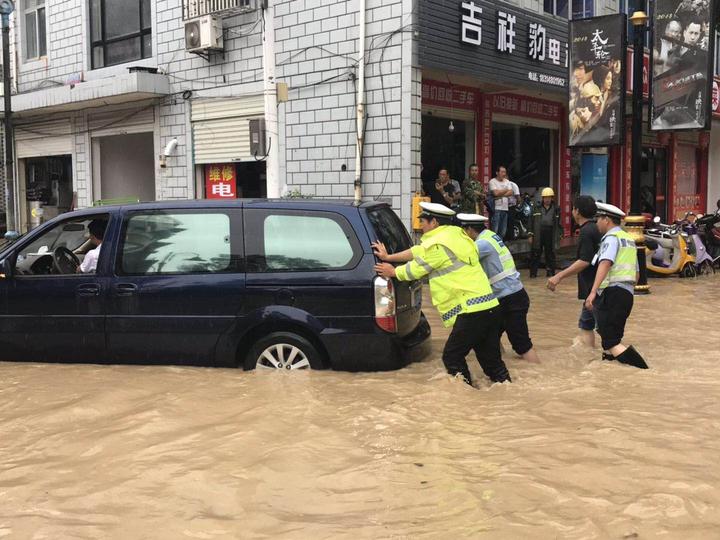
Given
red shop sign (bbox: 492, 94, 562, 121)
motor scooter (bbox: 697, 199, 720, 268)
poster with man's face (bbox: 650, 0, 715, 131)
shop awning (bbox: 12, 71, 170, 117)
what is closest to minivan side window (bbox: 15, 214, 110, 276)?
shop awning (bbox: 12, 71, 170, 117)

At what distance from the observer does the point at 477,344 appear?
18.8ft

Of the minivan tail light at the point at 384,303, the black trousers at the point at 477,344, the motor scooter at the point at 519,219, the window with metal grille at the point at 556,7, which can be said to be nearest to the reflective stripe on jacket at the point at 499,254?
the black trousers at the point at 477,344

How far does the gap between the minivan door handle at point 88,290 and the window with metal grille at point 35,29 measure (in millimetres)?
13695

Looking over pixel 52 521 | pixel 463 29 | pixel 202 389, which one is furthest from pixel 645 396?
pixel 463 29

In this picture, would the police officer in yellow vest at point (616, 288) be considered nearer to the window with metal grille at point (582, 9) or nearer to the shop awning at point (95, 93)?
the window with metal grille at point (582, 9)

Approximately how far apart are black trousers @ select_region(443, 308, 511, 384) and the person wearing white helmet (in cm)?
723

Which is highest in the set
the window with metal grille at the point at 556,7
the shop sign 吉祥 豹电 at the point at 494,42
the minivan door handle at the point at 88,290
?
the window with metal grille at the point at 556,7

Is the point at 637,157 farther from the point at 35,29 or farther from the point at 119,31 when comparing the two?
the point at 35,29

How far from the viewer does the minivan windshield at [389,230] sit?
5.85 m

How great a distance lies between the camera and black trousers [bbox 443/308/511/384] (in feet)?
18.4

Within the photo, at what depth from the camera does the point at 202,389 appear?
18.8 ft

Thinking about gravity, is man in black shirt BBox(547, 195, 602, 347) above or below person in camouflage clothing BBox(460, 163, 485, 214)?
below

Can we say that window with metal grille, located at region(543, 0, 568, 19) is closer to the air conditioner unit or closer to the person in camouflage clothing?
the person in camouflage clothing

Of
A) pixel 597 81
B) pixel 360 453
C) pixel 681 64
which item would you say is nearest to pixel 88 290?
pixel 360 453
